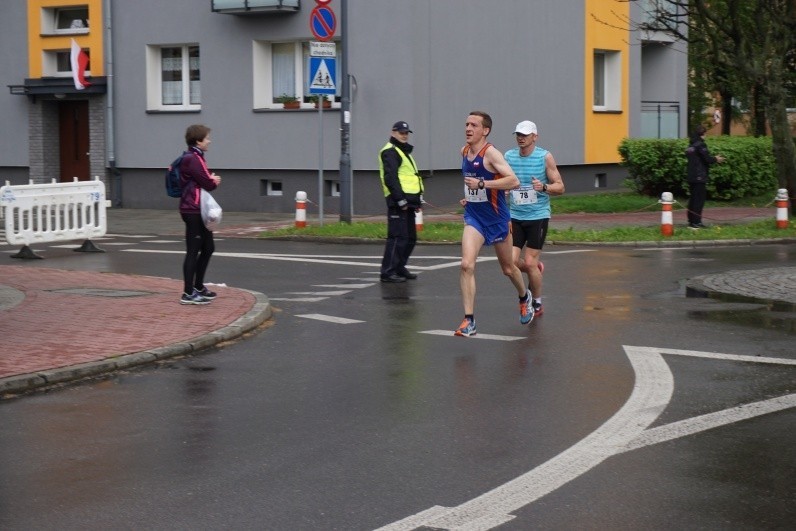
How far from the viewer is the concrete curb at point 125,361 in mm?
8992

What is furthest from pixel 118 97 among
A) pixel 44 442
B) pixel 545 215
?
pixel 44 442

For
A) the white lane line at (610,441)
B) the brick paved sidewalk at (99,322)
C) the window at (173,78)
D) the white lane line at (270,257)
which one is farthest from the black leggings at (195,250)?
the window at (173,78)

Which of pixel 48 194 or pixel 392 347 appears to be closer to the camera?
pixel 392 347

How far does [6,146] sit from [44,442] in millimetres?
26982

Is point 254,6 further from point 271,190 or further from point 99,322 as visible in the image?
point 99,322

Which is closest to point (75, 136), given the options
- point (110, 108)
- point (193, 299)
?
point (110, 108)

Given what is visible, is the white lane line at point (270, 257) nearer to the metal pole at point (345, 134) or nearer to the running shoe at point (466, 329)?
the metal pole at point (345, 134)

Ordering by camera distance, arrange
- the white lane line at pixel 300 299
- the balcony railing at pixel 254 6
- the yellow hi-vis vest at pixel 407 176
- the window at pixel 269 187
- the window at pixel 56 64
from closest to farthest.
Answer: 1. the white lane line at pixel 300 299
2. the yellow hi-vis vest at pixel 407 176
3. the balcony railing at pixel 254 6
4. the window at pixel 269 187
5. the window at pixel 56 64

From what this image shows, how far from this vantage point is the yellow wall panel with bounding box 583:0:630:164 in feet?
110

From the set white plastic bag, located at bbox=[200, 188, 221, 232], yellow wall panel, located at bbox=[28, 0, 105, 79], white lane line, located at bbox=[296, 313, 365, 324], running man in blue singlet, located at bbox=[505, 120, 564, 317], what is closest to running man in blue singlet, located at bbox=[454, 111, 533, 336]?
running man in blue singlet, located at bbox=[505, 120, 564, 317]

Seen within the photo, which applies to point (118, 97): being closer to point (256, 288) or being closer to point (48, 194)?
point (48, 194)

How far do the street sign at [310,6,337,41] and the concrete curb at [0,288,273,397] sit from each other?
470 inches

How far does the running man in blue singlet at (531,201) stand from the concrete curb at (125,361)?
255 centimetres

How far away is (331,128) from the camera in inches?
1113
